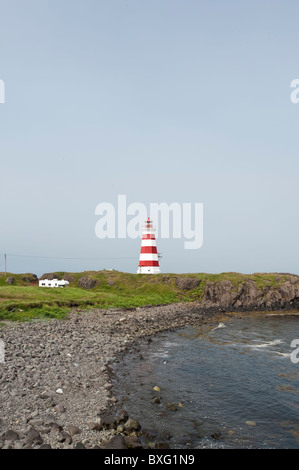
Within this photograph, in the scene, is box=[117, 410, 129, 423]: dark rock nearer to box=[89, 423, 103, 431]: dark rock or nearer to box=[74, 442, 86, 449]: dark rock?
box=[89, 423, 103, 431]: dark rock

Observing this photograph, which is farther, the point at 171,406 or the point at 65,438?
the point at 171,406

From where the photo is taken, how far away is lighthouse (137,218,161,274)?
81.3m

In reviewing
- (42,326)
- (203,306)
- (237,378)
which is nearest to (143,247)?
(203,306)

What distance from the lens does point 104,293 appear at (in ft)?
212

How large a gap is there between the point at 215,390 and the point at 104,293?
154ft

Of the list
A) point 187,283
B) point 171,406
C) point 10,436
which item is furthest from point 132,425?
point 187,283

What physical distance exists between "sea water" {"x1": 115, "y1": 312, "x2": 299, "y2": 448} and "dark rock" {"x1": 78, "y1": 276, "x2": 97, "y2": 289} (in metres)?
46.4

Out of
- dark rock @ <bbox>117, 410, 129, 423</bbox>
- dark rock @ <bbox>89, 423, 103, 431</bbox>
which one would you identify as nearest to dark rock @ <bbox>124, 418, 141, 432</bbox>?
dark rock @ <bbox>117, 410, 129, 423</bbox>

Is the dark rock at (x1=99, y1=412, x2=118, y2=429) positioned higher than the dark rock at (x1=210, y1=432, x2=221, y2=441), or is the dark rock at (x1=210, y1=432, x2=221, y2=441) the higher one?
the dark rock at (x1=99, y1=412, x2=118, y2=429)

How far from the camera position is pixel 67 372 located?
2017cm

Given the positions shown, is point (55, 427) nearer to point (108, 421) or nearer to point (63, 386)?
point (108, 421)

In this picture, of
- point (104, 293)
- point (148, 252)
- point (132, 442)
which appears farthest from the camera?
point (148, 252)

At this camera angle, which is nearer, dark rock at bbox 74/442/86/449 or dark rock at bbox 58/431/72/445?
dark rock at bbox 74/442/86/449
